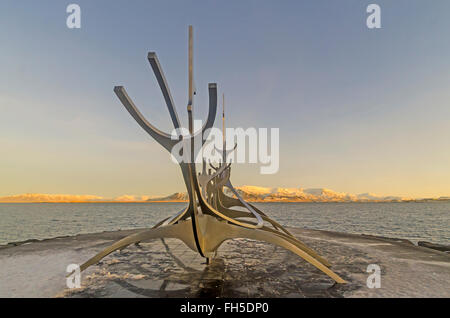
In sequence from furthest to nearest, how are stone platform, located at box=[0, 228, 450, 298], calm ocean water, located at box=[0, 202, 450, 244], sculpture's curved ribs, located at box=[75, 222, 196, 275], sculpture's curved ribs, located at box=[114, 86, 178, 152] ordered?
1. calm ocean water, located at box=[0, 202, 450, 244]
2. sculpture's curved ribs, located at box=[75, 222, 196, 275]
3. sculpture's curved ribs, located at box=[114, 86, 178, 152]
4. stone platform, located at box=[0, 228, 450, 298]

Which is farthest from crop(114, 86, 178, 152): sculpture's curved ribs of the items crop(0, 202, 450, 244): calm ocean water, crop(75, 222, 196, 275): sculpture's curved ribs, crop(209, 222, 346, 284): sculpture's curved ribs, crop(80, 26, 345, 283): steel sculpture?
crop(0, 202, 450, 244): calm ocean water

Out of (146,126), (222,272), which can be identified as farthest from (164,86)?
(222,272)

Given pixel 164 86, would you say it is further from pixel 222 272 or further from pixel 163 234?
pixel 222 272

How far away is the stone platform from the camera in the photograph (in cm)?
693

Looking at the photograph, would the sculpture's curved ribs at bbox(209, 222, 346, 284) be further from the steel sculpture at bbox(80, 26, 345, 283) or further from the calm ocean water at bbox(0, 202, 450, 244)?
the calm ocean water at bbox(0, 202, 450, 244)

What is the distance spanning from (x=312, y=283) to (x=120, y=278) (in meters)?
5.91

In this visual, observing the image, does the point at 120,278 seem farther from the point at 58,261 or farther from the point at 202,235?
the point at 58,261

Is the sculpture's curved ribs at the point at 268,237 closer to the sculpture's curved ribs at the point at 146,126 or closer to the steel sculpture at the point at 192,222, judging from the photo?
the steel sculpture at the point at 192,222

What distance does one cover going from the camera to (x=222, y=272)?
874 cm

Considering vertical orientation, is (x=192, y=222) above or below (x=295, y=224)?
above

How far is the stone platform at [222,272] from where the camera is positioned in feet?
22.7

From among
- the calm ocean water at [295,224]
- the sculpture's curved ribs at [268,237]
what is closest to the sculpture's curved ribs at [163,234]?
the sculpture's curved ribs at [268,237]
